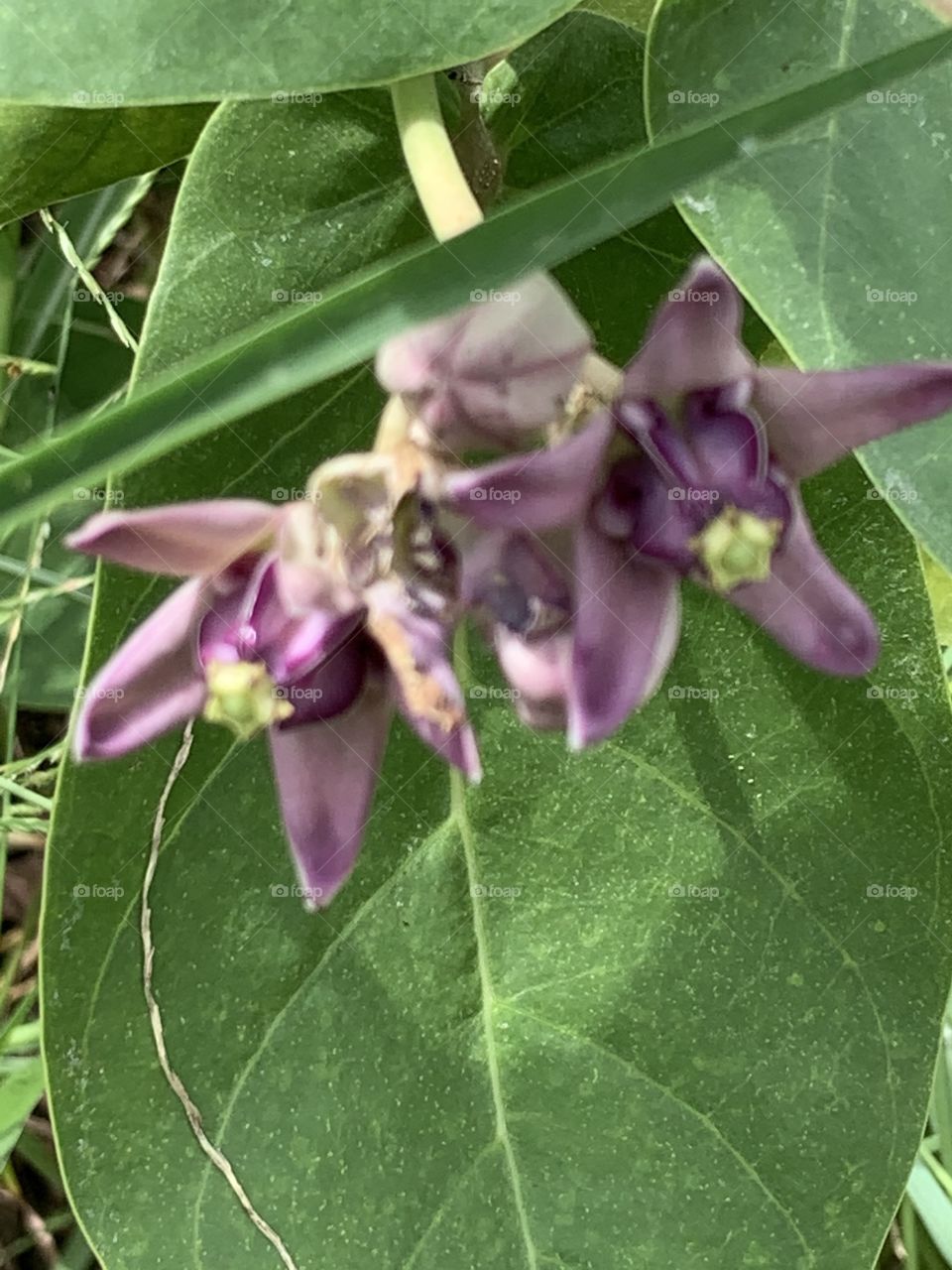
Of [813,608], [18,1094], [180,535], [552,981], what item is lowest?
[18,1094]

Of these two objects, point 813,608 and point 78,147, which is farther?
point 78,147

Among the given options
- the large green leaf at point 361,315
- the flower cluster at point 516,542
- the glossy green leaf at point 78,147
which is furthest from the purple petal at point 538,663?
the glossy green leaf at point 78,147

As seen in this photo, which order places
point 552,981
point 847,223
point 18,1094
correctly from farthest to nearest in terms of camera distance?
1. point 18,1094
2. point 552,981
3. point 847,223

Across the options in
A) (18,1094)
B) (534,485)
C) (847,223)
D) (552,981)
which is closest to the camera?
(534,485)

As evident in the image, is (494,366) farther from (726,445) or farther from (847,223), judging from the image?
(847,223)

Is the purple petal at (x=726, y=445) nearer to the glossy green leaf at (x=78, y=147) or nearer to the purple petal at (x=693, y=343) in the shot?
the purple petal at (x=693, y=343)

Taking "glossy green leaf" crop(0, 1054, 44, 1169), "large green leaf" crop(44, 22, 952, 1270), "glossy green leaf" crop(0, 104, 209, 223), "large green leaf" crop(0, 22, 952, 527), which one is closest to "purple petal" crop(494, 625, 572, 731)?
"large green leaf" crop(0, 22, 952, 527)

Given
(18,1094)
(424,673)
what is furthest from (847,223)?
(18,1094)
